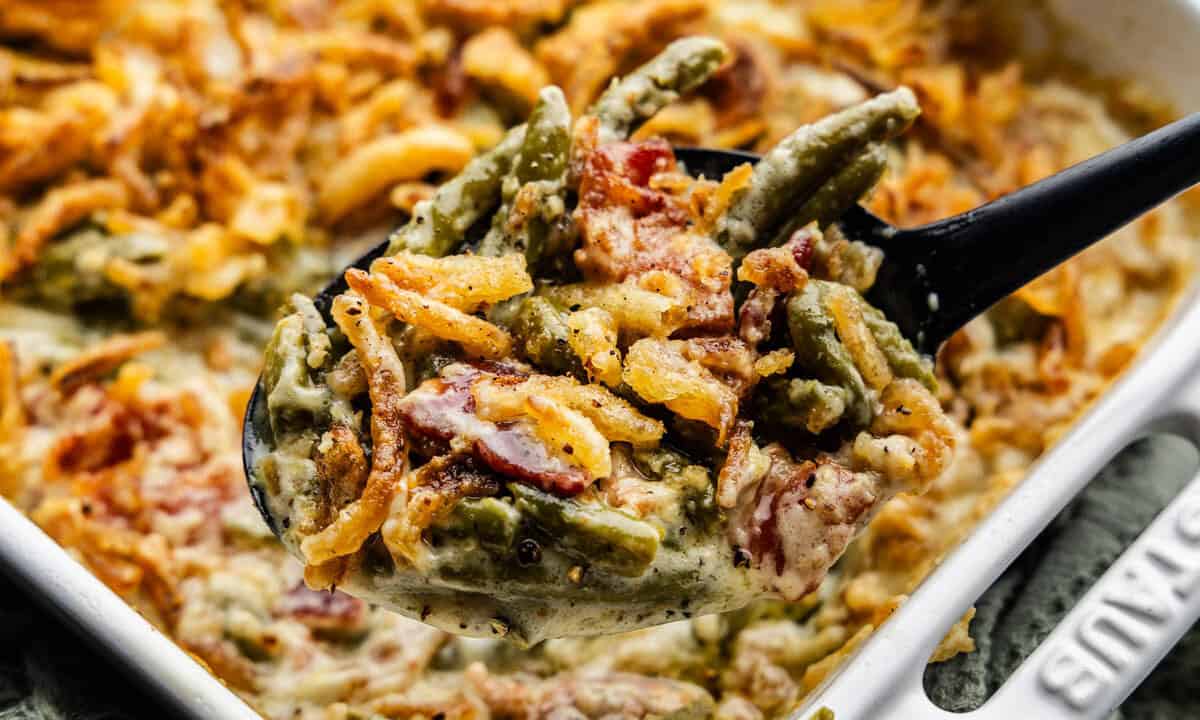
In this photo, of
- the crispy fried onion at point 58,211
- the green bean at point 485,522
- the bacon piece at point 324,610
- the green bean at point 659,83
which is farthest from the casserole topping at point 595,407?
the crispy fried onion at point 58,211

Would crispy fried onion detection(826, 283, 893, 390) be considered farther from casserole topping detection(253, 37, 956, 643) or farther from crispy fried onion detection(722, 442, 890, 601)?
crispy fried onion detection(722, 442, 890, 601)

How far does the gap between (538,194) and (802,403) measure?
0.48 meters

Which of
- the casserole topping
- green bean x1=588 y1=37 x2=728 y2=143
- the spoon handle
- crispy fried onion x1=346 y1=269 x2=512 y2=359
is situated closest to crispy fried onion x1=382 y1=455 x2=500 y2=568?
the casserole topping

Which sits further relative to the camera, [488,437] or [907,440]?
[907,440]

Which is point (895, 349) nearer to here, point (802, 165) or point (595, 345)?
point (802, 165)

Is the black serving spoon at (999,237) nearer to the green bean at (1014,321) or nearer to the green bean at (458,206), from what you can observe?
the green bean at (458,206)

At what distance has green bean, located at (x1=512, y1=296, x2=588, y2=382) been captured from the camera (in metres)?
1.65

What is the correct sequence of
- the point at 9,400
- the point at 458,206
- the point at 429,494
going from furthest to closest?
the point at 9,400
the point at 458,206
the point at 429,494

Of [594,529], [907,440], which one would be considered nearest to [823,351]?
[907,440]

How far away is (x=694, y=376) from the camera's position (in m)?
1.62

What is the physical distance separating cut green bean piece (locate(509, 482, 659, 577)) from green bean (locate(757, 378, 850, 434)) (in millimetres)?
270

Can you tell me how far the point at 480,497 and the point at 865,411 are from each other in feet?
1.83

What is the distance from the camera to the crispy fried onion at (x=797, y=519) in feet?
5.34

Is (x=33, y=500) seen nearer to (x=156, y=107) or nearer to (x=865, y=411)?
(x=156, y=107)
